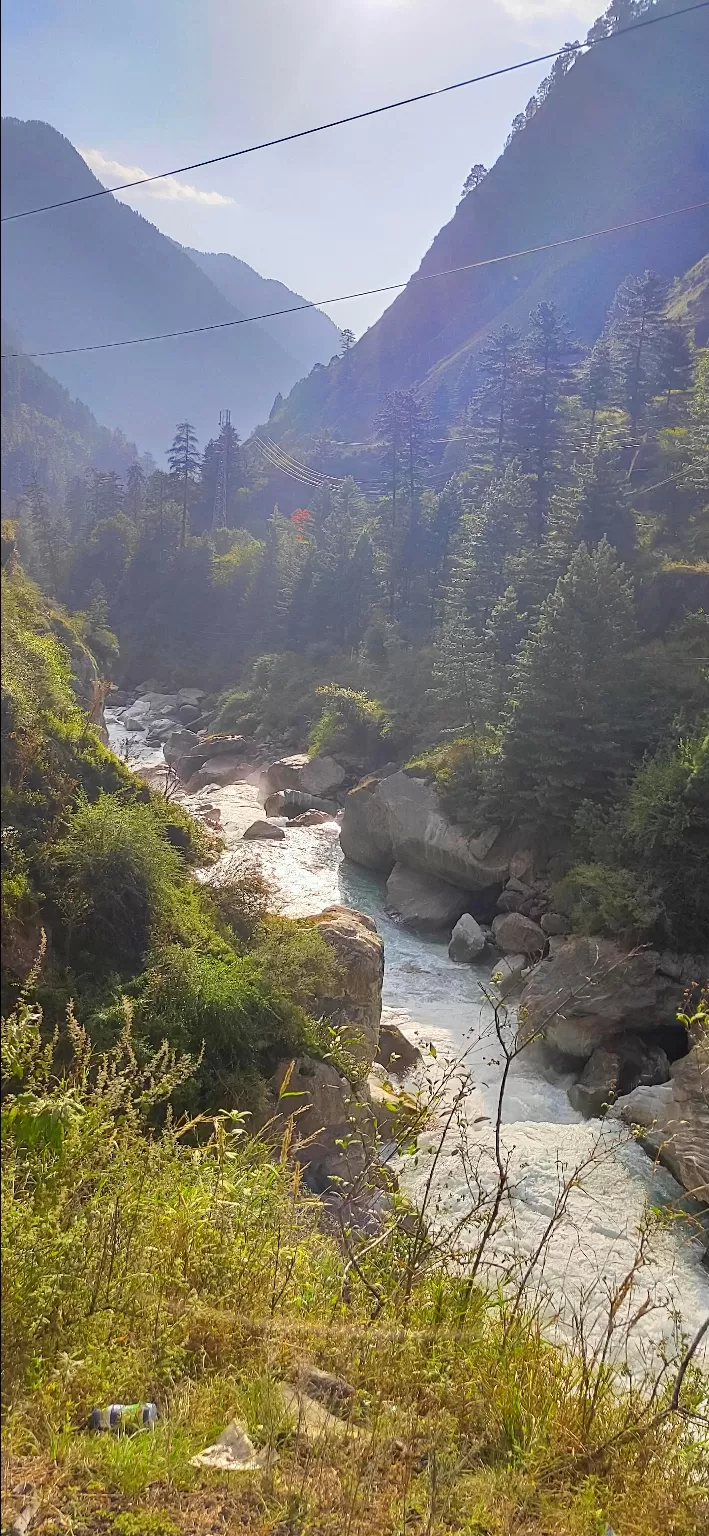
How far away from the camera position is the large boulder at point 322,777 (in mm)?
26500

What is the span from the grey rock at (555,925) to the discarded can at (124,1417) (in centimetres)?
1302

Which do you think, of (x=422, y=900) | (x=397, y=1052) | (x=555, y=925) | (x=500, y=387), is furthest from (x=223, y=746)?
(x=500, y=387)

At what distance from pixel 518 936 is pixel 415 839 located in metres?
4.31

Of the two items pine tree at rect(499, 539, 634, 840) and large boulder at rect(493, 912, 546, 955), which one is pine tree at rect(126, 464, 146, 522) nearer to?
pine tree at rect(499, 539, 634, 840)

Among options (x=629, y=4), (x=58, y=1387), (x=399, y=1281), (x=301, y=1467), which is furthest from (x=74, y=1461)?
(x=629, y=4)

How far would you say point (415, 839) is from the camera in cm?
1900

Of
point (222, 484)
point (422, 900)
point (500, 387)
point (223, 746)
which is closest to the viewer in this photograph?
point (422, 900)

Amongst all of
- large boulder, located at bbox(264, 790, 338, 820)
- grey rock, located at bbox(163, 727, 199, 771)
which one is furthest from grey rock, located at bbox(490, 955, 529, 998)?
grey rock, located at bbox(163, 727, 199, 771)

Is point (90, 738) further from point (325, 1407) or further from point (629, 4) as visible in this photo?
point (629, 4)

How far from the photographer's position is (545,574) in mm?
23297

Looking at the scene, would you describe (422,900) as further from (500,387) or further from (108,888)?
(500,387)

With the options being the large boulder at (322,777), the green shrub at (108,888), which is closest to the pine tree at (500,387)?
the large boulder at (322,777)

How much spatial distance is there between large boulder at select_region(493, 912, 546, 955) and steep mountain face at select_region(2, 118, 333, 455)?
34.1 feet

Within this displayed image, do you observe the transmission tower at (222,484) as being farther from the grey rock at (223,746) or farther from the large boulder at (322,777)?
the large boulder at (322,777)
